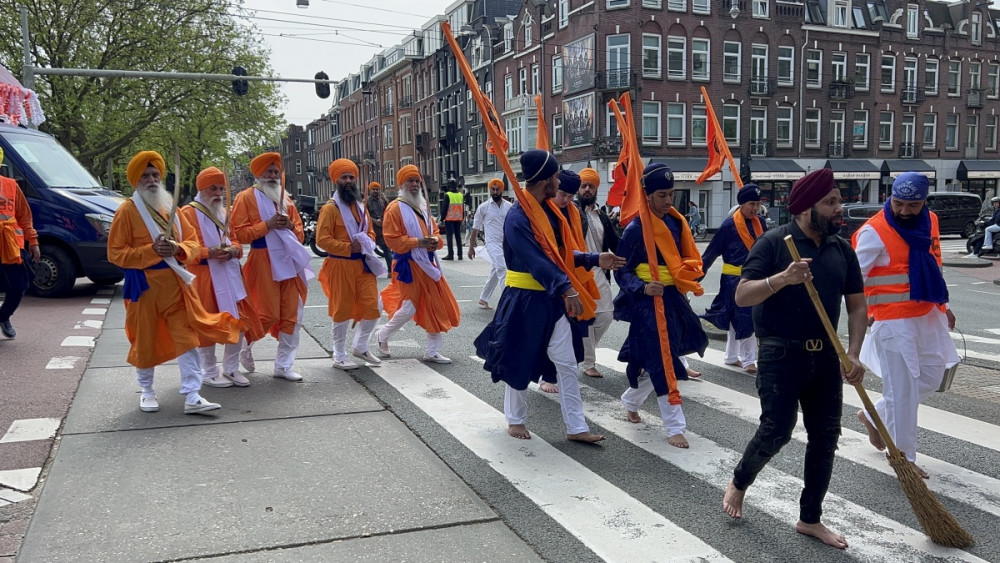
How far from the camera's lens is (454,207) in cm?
1872

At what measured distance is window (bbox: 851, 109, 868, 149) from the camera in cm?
4309

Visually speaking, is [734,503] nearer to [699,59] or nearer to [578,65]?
[578,65]

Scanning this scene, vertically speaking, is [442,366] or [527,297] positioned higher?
[527,297]

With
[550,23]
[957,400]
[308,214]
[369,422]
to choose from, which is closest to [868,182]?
[550,23]

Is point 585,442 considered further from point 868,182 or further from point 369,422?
point 868,182

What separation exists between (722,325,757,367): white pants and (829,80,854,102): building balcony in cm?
3895

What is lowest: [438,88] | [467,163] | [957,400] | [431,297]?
[957,400]

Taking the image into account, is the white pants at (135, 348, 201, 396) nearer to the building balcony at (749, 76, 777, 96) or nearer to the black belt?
the black belt

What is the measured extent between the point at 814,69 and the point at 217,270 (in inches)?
1645

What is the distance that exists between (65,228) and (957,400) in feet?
37.0

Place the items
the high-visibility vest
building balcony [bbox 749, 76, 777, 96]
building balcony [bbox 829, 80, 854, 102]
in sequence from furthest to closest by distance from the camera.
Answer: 1. building balcony [bbox 829, 80, 854, 102]
2. building balcony [bbox 749, 76, 777, 96]
3. the high-visibility vest

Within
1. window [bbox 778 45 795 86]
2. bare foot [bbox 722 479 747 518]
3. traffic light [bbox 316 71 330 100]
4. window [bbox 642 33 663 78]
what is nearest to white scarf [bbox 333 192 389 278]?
bare foot [bbox 722 479 747 518]

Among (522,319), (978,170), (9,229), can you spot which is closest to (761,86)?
(978,170)

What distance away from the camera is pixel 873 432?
4.83 meters
